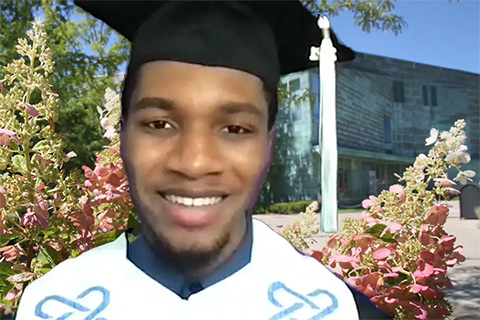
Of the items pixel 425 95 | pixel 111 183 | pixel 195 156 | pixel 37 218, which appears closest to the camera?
pixel 195 156

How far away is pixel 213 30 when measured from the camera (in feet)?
3.64

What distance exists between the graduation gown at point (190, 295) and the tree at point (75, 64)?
0.87m

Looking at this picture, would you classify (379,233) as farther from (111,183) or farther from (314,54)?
(111,183)

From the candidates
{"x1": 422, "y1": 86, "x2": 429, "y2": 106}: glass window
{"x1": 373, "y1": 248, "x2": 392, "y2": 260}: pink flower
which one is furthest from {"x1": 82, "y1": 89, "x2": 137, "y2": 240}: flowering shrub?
{"x1": 422, "y1": 86, "x2": 429, "y2": 106}: glass window

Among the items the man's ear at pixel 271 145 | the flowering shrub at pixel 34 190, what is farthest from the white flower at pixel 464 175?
the flowering shrub at pixel 34 190

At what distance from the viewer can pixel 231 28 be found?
1123 millimetres

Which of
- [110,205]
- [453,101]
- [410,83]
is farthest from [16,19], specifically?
[453,101]

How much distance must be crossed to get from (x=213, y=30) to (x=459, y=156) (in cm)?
102

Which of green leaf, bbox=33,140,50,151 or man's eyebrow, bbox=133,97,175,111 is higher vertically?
man's eyebrow, bbox=133,97,175,111

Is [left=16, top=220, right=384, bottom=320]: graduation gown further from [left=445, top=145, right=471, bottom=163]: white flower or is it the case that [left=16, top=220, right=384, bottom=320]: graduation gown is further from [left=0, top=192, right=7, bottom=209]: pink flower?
[left=445, top=145, right=471, bottom=163]: white flower

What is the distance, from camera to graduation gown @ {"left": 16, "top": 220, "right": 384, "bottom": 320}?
108cm

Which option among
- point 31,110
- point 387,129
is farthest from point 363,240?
point 387,129

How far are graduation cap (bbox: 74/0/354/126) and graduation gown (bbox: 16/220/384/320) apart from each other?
1.55ft

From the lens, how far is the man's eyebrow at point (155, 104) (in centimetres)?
104
